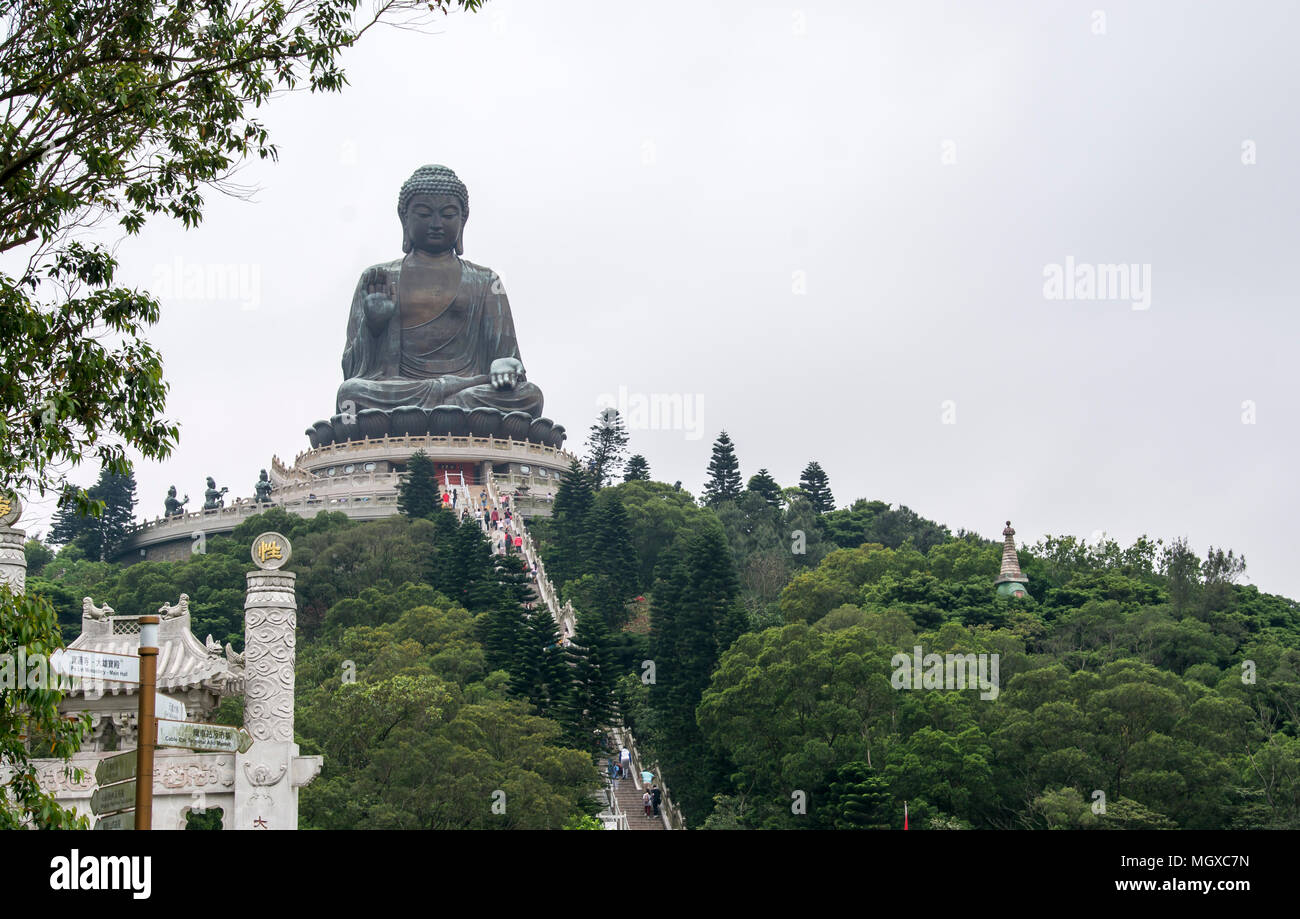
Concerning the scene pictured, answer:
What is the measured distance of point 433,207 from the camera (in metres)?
61.8

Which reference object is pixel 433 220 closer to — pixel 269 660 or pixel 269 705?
pixel 269 660

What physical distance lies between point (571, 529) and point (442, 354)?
14764mm

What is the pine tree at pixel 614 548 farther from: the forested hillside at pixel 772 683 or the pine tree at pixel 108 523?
the pine tree at pixel 108 523

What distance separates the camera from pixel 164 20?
449 inches

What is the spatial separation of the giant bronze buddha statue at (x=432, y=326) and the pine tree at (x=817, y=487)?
11313 millimetres

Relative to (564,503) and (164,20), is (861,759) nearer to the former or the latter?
(164,20)

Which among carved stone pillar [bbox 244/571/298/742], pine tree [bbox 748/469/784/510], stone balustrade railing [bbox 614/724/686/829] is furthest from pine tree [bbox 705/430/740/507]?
carved stone pillar [bbox 244/571/298/742]

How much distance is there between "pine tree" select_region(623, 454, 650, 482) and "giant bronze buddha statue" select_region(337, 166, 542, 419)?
4.20 m

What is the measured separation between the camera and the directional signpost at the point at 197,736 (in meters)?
10.0

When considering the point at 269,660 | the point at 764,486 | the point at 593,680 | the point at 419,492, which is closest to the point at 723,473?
the point at 764,486

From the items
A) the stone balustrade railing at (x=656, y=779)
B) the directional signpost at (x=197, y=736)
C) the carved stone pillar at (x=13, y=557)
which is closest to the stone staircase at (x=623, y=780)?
the stone balustrade railing at (x=656, y=779)

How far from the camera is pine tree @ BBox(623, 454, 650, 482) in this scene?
6097cm
